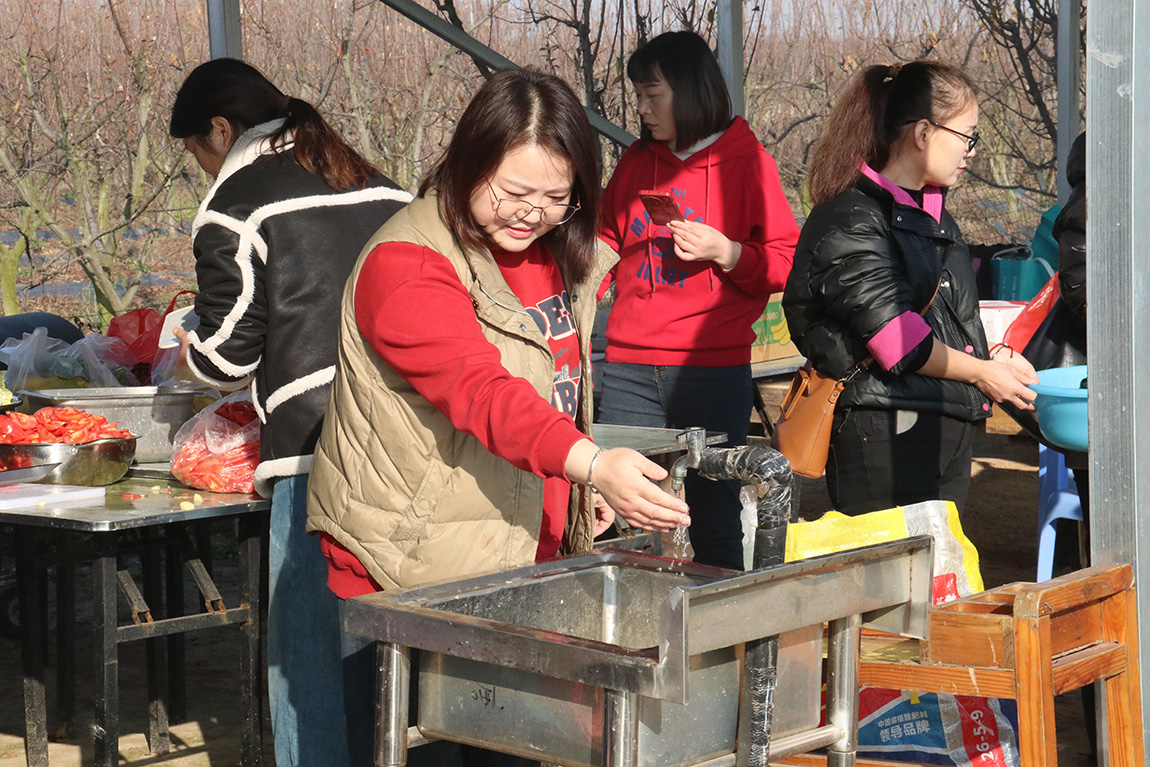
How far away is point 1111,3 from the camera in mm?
1898

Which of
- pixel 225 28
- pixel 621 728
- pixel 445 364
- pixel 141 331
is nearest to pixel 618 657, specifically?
pixel 621 728

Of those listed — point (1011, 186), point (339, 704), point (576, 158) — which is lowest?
point (339, 704)

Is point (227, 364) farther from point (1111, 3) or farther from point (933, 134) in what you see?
point (1111, 3)

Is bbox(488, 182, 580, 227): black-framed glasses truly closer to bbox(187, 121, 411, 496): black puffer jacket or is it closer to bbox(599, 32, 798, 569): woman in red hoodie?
bbox(187, 121, 411, 496): black puffer jacket

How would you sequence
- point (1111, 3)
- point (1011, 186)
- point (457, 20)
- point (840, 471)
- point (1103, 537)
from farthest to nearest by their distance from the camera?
point (1011, 186)
point (457, 20)
point (840, 471)
point (1103, 537)
point (1111, 3)

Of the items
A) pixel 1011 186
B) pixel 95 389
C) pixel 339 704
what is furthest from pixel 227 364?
pixel 1011 186

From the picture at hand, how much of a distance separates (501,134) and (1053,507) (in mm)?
2493

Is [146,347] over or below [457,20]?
below

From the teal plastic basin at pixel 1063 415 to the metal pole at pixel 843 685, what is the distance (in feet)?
2.99

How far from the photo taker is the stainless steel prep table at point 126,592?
2793 mm

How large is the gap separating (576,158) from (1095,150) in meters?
0.79

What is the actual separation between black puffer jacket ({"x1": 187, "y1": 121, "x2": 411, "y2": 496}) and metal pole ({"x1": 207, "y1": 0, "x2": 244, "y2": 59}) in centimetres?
218

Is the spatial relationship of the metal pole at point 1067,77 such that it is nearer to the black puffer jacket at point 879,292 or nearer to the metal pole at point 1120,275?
the black puffer jacket at point 879,292

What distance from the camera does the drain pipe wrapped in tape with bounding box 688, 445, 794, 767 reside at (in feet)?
5.17
